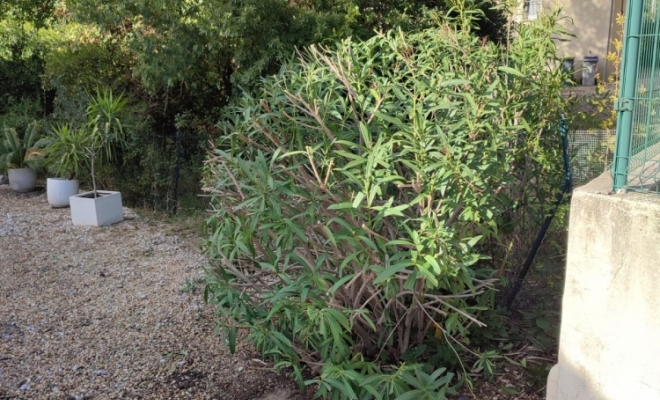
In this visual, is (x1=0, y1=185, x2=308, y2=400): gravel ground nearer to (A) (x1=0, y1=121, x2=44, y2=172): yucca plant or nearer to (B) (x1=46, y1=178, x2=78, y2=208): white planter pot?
(B) (x1=46, y1=178, x2=78, y2=208): white planter pot

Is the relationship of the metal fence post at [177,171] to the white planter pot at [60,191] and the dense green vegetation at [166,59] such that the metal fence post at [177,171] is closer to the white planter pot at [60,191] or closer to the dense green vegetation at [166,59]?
the dense green vegetation at [166,59]

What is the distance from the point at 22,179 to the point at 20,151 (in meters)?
0.42

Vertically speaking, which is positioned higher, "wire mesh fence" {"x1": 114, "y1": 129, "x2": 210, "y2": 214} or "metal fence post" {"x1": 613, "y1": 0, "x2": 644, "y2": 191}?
"metal fence post" {"x1": 613, "y1": 0, "x2": 644, "y2": 191}

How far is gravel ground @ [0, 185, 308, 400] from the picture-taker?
→ 3555 mm

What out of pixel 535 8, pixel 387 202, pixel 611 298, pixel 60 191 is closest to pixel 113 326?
pixel 387 202

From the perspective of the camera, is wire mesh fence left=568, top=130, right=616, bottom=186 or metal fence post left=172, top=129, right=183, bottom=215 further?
metal fence post left=172, top=129, right=183, bottom=215

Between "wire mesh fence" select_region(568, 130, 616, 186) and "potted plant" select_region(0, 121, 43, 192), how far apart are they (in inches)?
292

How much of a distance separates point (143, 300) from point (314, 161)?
2.38 meters

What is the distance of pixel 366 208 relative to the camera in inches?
113

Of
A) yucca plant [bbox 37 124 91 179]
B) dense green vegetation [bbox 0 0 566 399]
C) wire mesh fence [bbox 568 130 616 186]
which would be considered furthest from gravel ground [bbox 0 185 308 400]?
wire mesh fence [bbox 568 130 616 186]

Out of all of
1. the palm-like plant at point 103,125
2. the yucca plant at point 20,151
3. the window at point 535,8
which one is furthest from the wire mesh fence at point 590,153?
the yucca plant at point 20,151

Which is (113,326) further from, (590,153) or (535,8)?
(535,8)

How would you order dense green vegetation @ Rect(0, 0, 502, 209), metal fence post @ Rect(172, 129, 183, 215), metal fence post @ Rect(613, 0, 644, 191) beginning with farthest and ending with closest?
metal fence post @ Rect(172, 129, 183, 215), dense green vegetation @ Rect(0, 0, 502, 209), metal fence post @ Rect(613, 0, 644, 191)

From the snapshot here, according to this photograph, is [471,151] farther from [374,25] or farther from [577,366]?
[374,25]
